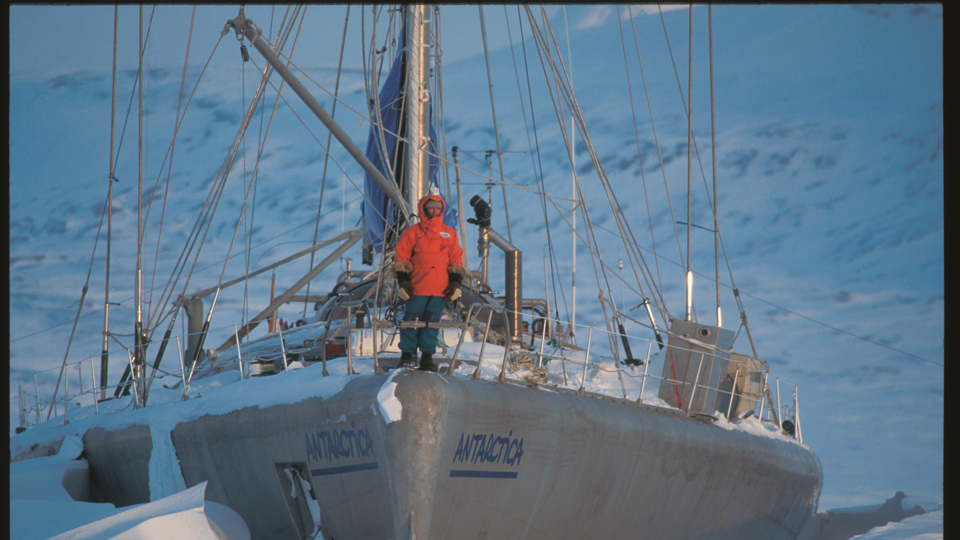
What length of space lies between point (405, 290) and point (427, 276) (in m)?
0.26

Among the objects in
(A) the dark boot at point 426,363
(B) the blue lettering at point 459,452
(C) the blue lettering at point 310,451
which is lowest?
(C) the blue lettering at point 310,451

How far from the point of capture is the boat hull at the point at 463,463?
6.18 meters

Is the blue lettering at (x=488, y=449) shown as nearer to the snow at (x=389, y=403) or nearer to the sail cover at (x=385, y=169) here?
the snow at (x=389, y=403)

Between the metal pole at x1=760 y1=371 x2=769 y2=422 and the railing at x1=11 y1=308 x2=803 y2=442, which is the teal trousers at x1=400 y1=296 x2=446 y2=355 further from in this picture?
the metal pole at x1=760 y1=371 x2=769 y2=422

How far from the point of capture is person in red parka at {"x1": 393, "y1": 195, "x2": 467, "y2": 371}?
661 cm

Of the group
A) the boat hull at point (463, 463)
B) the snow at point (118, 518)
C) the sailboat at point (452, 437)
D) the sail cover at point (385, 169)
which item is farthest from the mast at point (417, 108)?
the snow at point (118, 518)

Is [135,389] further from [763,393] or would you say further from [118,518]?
[763,393]

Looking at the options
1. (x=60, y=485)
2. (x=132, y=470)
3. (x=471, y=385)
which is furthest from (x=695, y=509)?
(x=60, y=485)

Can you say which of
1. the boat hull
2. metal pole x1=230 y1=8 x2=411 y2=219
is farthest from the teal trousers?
metal pole x1=230 y1=8 x2=411 y2=219

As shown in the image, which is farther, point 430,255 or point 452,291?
point 430,255

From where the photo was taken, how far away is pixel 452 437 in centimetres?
625

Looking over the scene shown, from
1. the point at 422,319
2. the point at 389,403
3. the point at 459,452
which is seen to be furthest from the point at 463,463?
the point at 422,319

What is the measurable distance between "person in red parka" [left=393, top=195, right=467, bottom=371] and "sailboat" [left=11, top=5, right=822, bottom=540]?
24cm

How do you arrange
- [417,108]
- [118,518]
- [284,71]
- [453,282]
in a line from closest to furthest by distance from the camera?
1. [118,518]
2. [453,282]
3. [284,71]
4. [417,108]
